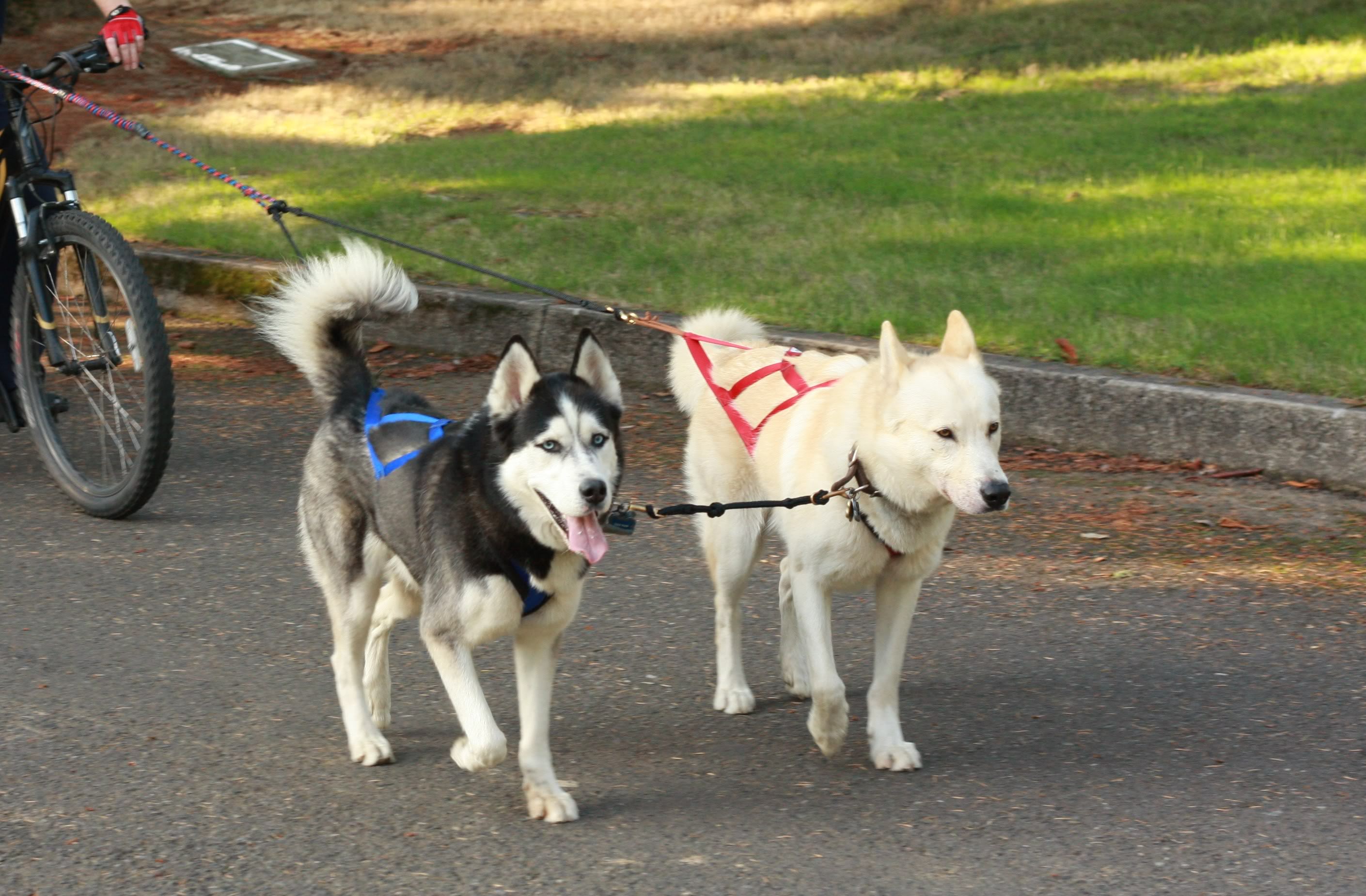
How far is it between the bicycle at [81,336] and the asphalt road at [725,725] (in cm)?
22

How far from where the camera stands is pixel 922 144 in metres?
11.5

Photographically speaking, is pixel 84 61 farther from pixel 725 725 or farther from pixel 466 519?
pixel 725 725

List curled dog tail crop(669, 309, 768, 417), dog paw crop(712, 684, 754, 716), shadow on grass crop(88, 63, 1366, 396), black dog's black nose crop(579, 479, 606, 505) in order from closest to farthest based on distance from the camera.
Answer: black dog's black nose crop(579, 479, 606, 505) → dog paw crop(712, 684, 754, 716) → curled dog tail crop(669, 309, 768, 417) → shadow on grass crop(88, 63, 1366, 396)

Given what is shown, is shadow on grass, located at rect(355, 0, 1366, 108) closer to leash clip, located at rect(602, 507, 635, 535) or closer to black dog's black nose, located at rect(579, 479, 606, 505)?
leash clip, located at rect(602, 507, 635, 535)

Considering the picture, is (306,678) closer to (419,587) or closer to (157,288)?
(419,587)

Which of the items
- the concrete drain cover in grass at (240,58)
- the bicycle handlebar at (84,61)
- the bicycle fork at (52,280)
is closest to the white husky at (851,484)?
the bicycle fork at (52,280)

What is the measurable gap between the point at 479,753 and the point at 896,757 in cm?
110

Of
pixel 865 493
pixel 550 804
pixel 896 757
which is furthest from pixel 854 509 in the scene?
pixel 550 804

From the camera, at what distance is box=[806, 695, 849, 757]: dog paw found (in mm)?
3936

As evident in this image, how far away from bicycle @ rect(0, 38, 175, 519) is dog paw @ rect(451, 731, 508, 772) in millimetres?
2511

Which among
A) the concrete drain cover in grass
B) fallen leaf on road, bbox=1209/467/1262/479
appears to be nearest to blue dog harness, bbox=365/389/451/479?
fallen leaf on road, bbox=1209/467/1262/479

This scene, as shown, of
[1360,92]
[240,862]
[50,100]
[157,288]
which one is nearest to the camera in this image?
[240,862]

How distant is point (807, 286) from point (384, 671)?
445 cm

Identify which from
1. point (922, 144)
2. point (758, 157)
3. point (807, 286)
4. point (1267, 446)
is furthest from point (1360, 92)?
point (1267, 446)
